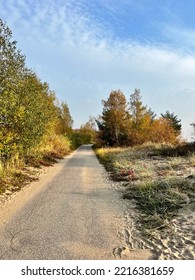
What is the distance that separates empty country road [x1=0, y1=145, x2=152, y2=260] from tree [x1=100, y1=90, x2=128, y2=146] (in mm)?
32399

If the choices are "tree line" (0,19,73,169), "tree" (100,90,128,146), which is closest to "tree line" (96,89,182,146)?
"tree" (100,90,128,146)

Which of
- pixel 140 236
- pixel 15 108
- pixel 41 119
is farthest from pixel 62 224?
pixel 41 119

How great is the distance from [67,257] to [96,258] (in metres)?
0.47

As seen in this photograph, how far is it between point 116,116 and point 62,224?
36391 millimetres

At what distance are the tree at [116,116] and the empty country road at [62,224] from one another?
3240cm

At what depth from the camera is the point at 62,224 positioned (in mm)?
6125

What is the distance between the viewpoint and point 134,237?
5.40m

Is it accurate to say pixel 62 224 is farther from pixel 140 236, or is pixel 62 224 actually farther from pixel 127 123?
pixel 127 123

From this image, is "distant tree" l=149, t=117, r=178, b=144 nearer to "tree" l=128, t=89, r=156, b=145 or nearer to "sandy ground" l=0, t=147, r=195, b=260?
"tree" l=128, t=89, r=156, b=145

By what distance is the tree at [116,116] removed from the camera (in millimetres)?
42059

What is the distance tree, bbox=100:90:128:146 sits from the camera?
42059mm

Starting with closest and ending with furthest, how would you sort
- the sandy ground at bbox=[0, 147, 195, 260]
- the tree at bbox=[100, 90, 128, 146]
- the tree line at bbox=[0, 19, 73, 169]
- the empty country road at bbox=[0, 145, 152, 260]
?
the sandy ground at bbox=[0, 147, 195, 260] < the empty country road at bbox=[0, 145, 152, 260] < the tree line at bbox=[0, 19, 73, 169] < the tree at bbox=[100, 90, 128, 146]
